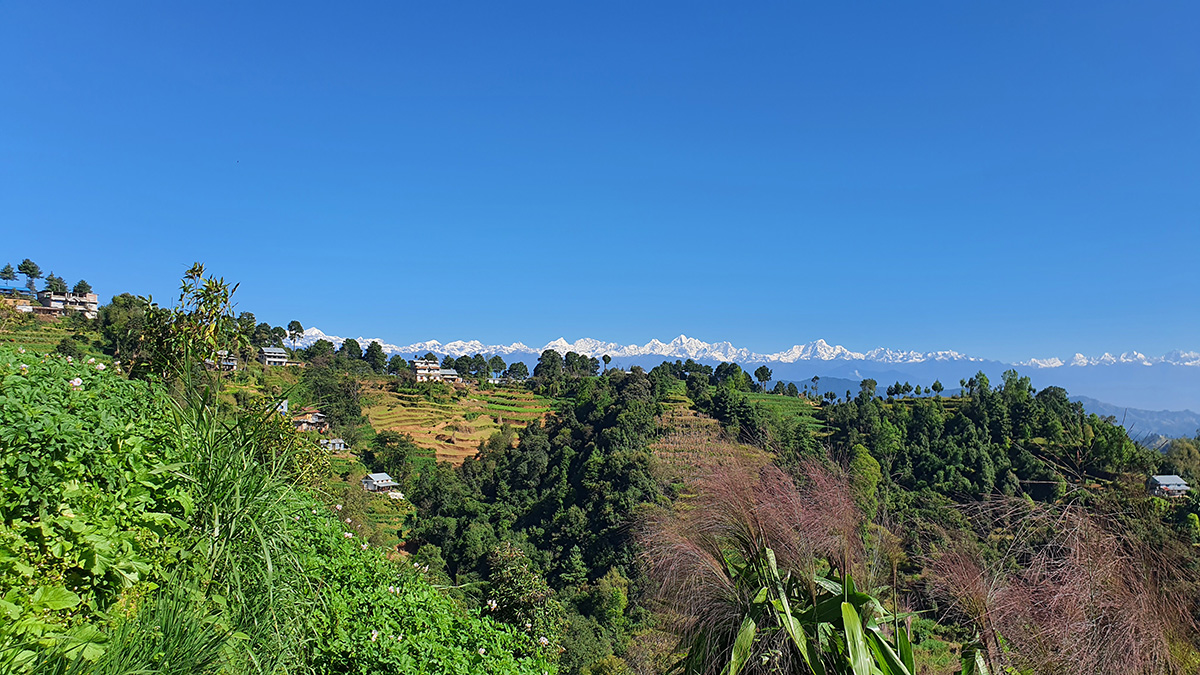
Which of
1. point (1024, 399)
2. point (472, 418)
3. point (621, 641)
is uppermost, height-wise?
point (1024, 399)

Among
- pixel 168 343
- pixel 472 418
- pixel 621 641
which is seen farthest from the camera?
pixel 472 418

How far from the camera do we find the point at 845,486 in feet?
10.6

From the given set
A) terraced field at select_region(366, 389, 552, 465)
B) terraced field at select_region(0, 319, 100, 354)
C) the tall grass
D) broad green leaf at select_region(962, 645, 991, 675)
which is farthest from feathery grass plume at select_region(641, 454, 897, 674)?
terraced field at select_region(366, 389, 552, 465)

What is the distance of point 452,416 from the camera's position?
5022 centimetres

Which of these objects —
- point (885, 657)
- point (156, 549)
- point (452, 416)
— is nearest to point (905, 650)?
point (885, 657)

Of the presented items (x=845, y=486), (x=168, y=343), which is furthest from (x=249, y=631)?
(x=168, y=343)

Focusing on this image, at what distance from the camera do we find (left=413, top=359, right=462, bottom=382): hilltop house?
6206cm

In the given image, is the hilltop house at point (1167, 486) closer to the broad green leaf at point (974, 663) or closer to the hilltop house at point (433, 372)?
the broad green leaf at point (974, 663)

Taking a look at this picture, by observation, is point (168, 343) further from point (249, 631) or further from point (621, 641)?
point (621, 641)

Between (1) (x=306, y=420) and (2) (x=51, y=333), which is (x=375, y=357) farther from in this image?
(1) (x=306, y=420)

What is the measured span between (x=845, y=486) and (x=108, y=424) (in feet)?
11.1

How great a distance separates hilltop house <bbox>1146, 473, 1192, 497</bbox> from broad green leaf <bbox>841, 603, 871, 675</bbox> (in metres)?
1.76

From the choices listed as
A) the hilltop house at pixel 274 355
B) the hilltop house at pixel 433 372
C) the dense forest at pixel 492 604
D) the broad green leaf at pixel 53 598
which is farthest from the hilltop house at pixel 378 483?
the broad green leaf at pixel 53 598

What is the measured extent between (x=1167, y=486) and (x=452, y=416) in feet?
164
